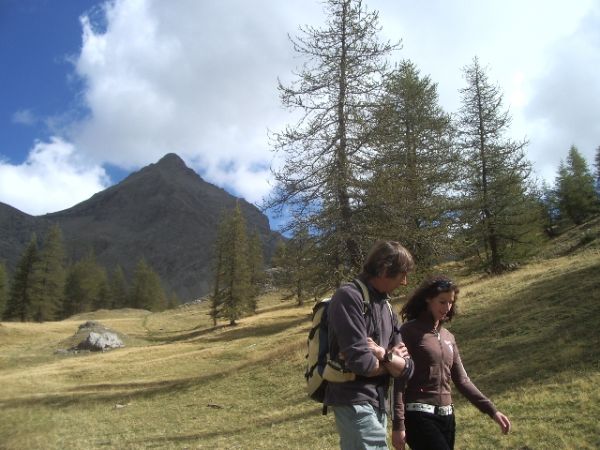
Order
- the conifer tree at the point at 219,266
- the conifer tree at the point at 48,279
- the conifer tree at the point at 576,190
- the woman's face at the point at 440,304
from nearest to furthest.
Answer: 1. the woman's face at the point at 440,304
2. the conifer tree at the point at 219,266
3. the conifer tree at the point at 576,190
4. the conifer tree at the point at 48,279

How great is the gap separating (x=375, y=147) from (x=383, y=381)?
13.8m

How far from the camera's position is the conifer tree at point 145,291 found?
3494 inches

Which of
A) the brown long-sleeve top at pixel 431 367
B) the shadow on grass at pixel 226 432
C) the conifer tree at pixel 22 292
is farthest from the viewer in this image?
the conifer tree at pixel 22 292

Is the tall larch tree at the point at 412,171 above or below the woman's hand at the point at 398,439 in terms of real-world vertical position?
above

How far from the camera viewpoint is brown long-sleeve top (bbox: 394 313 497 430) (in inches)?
158

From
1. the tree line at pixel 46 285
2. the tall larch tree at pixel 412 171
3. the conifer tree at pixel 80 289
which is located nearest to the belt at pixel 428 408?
the tall larch tree at pixel 412 171

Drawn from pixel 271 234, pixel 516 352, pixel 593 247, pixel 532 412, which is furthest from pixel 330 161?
pixel 593 247

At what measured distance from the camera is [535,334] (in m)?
11.8

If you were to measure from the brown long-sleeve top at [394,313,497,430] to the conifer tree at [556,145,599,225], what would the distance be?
5678 centimetres

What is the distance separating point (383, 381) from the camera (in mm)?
3486

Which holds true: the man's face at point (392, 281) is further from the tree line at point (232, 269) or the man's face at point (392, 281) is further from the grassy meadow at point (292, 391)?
the tree line at point (232, 269)

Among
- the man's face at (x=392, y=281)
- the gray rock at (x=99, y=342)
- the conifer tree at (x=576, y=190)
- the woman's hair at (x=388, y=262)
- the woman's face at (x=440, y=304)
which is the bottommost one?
the gray rock at (x=99, y=342)

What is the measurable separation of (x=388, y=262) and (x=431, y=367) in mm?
1162

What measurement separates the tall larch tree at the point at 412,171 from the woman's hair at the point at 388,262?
1206 cm
